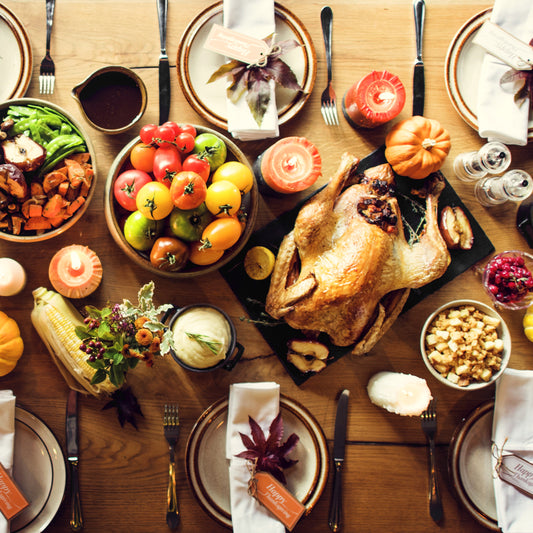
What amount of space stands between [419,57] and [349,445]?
1.40 metres

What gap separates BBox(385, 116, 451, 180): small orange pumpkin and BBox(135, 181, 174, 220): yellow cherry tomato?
2.60 feet

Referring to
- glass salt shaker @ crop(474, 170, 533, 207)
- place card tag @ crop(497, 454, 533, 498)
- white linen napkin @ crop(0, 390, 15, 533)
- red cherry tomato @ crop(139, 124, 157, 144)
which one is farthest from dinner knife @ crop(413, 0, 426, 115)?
white linen napkin @ crop(0, 390, 15, 533)

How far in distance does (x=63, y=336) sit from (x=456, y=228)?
1343mm

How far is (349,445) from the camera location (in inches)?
61.9

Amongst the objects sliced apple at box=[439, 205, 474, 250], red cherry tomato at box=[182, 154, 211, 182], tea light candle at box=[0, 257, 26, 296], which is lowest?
tea light candle at box=[0, 257, 26, 296]

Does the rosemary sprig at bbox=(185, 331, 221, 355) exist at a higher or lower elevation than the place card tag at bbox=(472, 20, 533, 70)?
lower

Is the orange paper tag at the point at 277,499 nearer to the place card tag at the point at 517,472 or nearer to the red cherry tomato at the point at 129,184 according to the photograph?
the place card tag at the point at 517,472

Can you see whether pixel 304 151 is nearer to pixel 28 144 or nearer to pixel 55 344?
pixel 28 144

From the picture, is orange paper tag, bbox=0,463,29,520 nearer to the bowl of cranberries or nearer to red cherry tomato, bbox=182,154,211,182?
red cherry tomato, bbox=182,154,211,182

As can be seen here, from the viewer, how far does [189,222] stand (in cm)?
127

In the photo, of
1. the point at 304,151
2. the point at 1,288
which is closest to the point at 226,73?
the point at 304,151

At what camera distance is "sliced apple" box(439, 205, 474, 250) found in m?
1.54

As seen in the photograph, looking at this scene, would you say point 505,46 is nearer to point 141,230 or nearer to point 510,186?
point 510,186

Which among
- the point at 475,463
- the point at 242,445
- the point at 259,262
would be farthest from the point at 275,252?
the point at 475,463
